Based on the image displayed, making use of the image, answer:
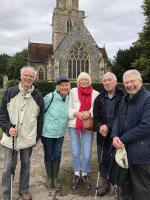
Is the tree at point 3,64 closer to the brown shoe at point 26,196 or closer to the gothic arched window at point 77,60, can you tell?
the gothic arched window at point 77,60

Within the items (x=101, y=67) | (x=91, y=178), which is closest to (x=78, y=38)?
(x=101, y=67)

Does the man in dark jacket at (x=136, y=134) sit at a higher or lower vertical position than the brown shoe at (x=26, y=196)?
higher

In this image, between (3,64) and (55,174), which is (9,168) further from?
(3,64)

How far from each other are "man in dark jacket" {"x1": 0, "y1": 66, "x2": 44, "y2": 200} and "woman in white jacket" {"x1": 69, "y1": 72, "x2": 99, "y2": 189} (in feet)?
2.59

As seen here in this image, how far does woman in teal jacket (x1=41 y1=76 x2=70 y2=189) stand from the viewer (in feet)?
17.3

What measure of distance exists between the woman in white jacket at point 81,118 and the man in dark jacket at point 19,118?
79 cm

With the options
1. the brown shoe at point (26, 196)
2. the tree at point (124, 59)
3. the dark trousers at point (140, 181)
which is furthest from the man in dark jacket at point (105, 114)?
the tree at point (124, 59)

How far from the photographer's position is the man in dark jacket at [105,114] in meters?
4.99

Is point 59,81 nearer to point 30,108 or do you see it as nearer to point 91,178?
point 30,108

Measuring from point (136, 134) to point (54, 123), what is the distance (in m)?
1.76

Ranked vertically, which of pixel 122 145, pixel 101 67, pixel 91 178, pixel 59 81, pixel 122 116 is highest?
pixel 101 67

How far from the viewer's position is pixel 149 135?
13.2ft

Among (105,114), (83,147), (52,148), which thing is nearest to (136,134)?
(105,114)

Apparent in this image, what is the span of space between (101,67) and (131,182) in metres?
38.9
